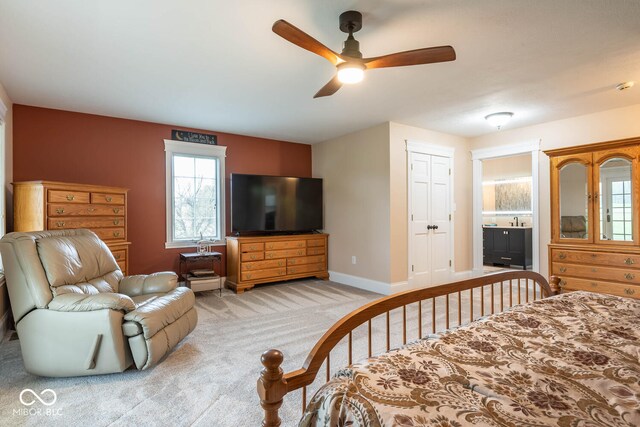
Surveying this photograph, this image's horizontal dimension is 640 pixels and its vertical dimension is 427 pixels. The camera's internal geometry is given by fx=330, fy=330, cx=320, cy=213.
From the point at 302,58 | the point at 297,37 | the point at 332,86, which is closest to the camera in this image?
the point at 297,37

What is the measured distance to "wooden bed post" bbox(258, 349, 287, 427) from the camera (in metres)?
1.00

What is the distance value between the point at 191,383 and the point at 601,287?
4.35 meters

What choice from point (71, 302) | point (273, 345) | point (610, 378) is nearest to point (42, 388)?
point (71, 302)

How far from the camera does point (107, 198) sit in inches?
151

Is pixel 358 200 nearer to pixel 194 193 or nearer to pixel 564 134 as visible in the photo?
pixel 194 193

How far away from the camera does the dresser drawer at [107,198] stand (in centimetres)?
372

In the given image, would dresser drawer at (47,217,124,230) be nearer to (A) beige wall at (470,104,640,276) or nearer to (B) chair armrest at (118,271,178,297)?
(B) chair armrest at (118,271,178,297)

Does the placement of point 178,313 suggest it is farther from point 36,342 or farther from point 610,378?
point 610,378

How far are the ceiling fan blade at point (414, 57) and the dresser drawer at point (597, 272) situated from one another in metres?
3.29

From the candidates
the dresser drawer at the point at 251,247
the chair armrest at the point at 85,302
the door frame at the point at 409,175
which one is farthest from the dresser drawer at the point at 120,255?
the door frame at the point at 409,175

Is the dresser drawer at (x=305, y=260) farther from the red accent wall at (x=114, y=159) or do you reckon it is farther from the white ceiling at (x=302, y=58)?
the white ceiling at (x=302, y=58)

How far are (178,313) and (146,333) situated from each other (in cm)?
41

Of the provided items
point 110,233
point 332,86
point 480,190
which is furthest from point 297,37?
point 480,190

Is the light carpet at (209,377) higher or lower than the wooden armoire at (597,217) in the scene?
lower
